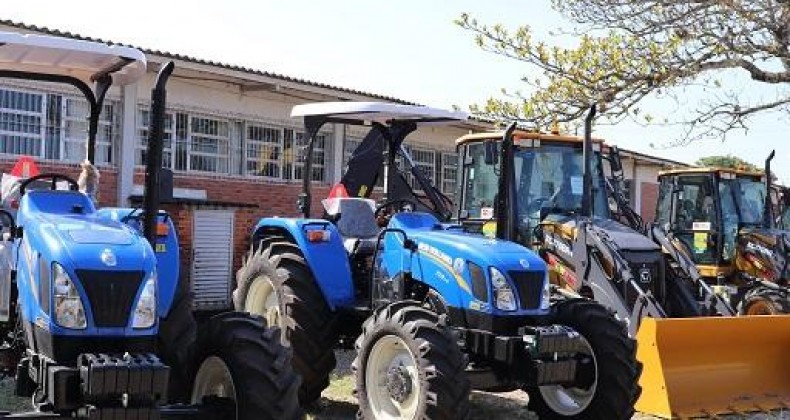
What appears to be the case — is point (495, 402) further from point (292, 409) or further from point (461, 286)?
point (292, 409)

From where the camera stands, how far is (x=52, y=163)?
11.7 m

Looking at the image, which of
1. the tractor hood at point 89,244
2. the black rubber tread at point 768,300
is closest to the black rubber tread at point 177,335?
the tractor hood at point 89,244

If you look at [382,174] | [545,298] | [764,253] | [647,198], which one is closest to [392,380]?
[545,298]

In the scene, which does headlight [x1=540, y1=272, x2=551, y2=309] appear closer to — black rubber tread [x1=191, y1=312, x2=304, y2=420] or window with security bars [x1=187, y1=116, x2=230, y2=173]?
black rubber tread [x1=191, y1=312, x2=304, y2=420]

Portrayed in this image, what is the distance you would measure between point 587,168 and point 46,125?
6.64 meters

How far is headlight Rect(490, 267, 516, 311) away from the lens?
628 cm

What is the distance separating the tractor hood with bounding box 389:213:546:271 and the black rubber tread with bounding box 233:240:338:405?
34.3 inches

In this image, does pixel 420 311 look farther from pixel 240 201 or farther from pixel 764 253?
pixel 240 201

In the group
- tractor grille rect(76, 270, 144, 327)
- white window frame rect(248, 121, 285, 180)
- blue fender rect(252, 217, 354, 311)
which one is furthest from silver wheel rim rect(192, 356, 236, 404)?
white window frame rect(248, 121, 285, 180)

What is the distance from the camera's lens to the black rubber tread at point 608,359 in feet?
20.8

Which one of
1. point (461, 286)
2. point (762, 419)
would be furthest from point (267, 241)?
point (762, 419)

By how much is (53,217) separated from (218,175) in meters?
9.28

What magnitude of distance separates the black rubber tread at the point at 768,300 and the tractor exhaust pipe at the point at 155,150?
813 centimetres

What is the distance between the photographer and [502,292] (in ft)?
20.6
